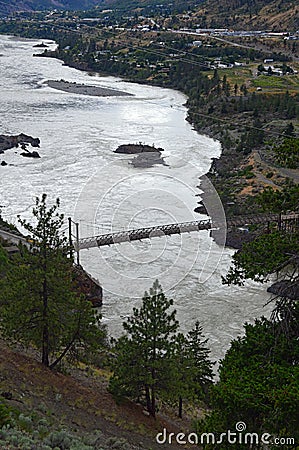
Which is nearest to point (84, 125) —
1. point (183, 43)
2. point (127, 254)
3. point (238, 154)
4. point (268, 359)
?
point (238, 154)

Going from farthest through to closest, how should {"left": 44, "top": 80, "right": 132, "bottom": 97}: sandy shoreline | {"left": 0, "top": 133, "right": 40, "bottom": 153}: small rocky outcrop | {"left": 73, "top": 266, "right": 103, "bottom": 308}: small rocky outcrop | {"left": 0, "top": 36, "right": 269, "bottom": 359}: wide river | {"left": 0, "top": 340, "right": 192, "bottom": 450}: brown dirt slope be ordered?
{"left": 44, "top": 80, "right": 132, "bottom": 97}: sandy shoreline
{"left": 0, "top": 133, "right": 40, "bottom": 153}: small rocky outcrop
{"left": 0, "top": 36, "right": 269, "bottom": 359}: wide river
{"left": 73, "top": 266, "right": 103, "bottom": 308}: small rocky outcrop
{"left": 0, "top": 340, "right": 192, "bottom": 450}: brown dirt slope

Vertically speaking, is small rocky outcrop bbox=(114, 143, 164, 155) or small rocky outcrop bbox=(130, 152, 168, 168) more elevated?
small rocky outcrop bbox=(114, 143, 164, 155)

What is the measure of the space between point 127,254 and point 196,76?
24.6m

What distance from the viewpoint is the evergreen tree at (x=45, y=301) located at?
669cm

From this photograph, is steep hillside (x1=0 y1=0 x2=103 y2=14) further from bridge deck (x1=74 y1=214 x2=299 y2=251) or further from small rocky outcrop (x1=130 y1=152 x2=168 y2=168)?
bridge deck (x1=74 y1=214 x2=299 y2=251)

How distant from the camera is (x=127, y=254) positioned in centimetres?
1358

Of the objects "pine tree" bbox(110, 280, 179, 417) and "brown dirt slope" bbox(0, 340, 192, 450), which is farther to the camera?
"pine tree" bbox(110, 280, 179, 417)

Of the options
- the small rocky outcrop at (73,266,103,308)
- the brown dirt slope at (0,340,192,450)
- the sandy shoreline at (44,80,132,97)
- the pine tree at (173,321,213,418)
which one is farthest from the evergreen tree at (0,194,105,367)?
the sandy shoreline at (44,80,132,97)

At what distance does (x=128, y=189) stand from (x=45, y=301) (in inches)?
475

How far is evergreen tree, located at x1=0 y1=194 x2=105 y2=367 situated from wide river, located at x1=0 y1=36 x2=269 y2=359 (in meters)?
3.38

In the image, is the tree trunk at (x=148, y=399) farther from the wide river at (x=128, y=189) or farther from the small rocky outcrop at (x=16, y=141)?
the small rocky outcrop at (x=16, y=141)

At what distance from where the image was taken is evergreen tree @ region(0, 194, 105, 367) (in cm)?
669

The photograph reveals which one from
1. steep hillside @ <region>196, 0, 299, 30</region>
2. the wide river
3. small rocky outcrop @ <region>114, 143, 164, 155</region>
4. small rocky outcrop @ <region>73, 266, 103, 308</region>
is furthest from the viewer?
steep hillside @ <region>196, 0, 299, 30</region>

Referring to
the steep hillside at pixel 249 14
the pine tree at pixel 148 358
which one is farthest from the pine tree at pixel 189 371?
the steep hillside at pixel 249 14
